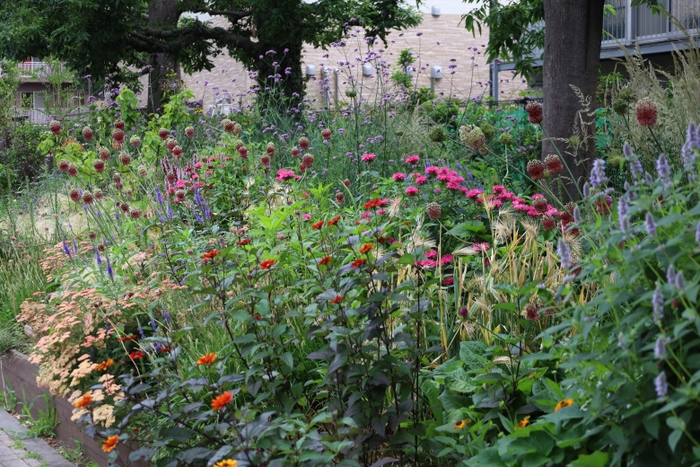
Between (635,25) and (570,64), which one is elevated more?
(635,25)

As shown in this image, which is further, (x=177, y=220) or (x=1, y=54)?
(x=1, y=54)

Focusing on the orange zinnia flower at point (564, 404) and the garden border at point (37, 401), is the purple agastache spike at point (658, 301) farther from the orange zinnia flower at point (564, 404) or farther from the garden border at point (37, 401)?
the garden border at point (37, 401)

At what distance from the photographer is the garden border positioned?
4008 millimetres

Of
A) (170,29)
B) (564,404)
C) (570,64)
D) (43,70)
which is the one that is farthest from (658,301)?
(43,70)

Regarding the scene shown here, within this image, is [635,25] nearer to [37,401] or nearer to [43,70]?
[43,70]

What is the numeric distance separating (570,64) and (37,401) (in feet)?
15.1

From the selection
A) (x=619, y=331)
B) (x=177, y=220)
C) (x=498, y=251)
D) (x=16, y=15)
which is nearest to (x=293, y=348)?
(x=498, y=251)

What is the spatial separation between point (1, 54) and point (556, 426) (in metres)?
Answer: 13.7

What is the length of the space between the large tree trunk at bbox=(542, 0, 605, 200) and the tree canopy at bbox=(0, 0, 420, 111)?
257 inches

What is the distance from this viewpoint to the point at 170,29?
16.3 meters

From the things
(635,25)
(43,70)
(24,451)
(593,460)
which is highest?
(635,25)

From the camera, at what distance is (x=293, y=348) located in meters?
3.75

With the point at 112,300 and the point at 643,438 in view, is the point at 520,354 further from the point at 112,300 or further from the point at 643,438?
the point at 112,300

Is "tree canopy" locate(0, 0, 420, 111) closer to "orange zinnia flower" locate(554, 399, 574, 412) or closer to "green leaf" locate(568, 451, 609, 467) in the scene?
"orange zinnia flower" locate(554, 399, 574, 412)
